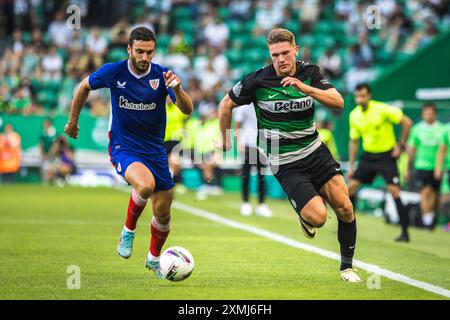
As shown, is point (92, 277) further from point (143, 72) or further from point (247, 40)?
point (247, 40)

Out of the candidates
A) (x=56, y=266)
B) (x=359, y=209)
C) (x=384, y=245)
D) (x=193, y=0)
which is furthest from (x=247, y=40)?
(x=56, y=266)

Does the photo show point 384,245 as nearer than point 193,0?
Yes

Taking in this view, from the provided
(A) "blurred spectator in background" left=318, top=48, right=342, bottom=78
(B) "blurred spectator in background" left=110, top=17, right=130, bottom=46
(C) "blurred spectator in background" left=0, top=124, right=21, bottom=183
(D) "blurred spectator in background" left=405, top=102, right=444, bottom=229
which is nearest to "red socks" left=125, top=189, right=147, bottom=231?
(D) "blurred spectator in background" left=405, top=102, right=444, bottom=229

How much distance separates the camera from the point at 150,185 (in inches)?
365

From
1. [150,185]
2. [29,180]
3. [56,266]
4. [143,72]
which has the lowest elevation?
[29,180]

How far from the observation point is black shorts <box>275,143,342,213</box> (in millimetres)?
9258

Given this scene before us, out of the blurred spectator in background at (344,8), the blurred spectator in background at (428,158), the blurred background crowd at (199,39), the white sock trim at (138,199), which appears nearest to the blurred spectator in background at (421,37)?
the blurred background crowd at (199,39)

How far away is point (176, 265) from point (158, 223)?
31.9 inches

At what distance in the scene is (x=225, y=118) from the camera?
31.3 ft

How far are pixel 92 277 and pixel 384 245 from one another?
5.56 m

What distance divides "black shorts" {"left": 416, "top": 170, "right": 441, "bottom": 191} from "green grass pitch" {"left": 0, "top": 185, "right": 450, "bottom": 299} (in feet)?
2.75

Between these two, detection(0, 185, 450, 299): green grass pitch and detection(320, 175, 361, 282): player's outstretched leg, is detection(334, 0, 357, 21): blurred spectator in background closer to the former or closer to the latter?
detection(0, 185, 450, 299): green grass pitch

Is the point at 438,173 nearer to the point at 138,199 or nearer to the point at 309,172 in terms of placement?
the point at 309,172
